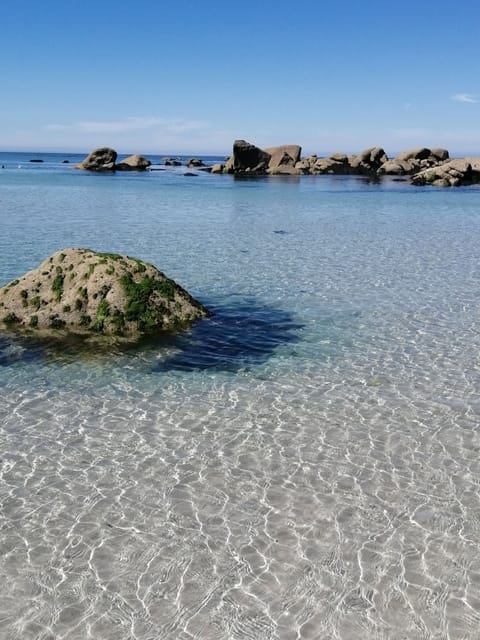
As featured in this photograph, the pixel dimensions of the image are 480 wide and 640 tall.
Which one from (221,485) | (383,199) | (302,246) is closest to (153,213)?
(302,246)

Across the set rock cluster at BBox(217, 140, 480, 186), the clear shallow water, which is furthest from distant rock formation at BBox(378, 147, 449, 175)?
the clear shallow water

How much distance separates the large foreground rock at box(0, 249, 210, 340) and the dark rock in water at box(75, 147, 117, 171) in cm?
10998

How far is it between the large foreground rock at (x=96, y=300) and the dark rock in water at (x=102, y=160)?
109985mm

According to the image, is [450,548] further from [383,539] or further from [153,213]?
[153,213]

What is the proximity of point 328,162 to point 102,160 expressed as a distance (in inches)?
1750

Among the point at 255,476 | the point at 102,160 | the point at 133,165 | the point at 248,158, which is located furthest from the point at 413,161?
the point at 255,476

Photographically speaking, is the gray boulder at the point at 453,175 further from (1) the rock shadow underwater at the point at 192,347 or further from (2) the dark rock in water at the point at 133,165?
(1) the rock shadow underwater at the point at 192,347

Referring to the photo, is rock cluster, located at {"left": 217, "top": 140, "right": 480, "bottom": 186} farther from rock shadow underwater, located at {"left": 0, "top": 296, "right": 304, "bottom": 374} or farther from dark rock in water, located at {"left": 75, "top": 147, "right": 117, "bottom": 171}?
rock shadow underwater, located at {"left": 0, "top": 296, "right": 304, "bottom": 374}

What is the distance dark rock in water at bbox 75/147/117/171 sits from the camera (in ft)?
393

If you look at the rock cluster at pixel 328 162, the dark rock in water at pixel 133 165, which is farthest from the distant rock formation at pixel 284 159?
the dark rock in water at pixel 133 165

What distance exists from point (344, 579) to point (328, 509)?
131 cm

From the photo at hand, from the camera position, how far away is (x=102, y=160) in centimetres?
12038

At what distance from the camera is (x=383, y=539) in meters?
7.21

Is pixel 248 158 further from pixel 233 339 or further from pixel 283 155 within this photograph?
pixel 233 339
